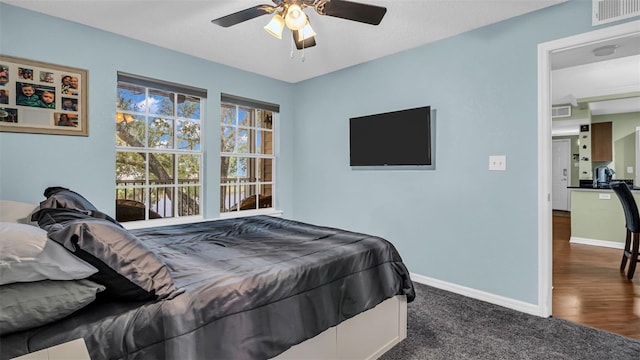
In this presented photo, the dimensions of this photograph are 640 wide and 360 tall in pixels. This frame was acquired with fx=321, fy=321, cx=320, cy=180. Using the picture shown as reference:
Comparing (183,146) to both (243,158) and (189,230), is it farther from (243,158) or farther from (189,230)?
(189,230)

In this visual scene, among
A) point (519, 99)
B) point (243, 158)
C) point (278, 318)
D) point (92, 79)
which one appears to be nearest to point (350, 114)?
point (243, 158)

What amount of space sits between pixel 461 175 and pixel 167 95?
330 cm

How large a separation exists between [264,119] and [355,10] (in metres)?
2.82

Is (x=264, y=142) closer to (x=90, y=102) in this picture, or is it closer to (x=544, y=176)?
(x=90, y=102)

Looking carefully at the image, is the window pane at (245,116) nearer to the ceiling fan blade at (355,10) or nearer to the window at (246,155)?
the window at (246,155)

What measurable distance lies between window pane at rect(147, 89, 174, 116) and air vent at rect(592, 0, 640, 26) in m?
3.98

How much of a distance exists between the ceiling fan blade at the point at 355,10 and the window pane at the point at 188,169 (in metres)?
2.47

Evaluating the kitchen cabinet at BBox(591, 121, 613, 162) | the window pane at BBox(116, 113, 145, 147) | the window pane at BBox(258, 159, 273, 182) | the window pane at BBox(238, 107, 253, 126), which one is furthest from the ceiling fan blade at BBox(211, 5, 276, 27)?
the kitchen cabinet at BBox(591, 121, 613, 162)

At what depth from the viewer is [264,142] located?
15.4 ft

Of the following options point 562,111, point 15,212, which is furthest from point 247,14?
point 562,111

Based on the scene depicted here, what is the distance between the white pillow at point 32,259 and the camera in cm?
96

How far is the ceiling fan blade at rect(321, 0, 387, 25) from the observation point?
6.61ft

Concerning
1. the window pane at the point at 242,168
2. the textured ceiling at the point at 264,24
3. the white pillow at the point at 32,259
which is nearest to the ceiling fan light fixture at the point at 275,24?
the textured ceiling at the point at 264,24

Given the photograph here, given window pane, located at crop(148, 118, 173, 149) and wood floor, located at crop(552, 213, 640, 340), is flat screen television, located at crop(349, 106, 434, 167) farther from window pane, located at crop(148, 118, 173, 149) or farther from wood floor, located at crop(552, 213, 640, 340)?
window pane, located at crop(148, 118, 173, 149)
